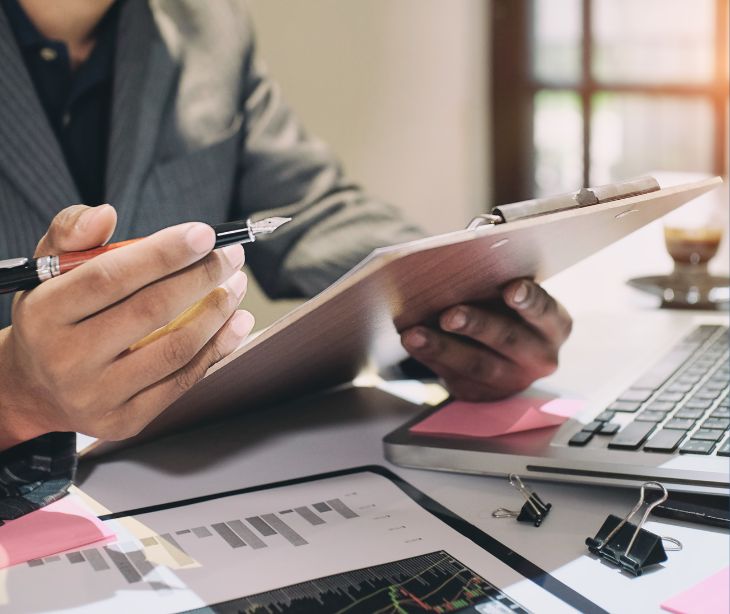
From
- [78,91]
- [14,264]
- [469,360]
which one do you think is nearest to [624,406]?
[469,360]

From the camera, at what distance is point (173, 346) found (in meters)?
0.55

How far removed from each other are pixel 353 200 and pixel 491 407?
0.66 metres

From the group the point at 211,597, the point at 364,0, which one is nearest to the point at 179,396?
the point at 211,597

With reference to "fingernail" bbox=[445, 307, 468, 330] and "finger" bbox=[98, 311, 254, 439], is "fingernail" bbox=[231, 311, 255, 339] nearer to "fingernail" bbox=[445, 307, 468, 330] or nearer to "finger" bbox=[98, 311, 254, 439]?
"finger" bbox=[98, 311, 254, 439]

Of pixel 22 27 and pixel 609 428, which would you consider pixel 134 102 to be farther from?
pixel 609 428

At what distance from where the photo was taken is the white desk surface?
0.50 m

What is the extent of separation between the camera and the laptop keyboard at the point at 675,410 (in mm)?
613

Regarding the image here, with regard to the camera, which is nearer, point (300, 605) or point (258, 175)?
point (300, 605)

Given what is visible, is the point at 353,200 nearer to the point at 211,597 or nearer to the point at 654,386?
the point at 654,386

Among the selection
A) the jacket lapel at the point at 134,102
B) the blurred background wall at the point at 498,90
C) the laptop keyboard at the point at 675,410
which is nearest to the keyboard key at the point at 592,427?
the laptop keyboard at the point at 675,410

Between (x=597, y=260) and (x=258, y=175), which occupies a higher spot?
(x=258, y=175)

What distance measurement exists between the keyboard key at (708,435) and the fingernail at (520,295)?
6.4 inches

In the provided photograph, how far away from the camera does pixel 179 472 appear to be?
2.19 feet

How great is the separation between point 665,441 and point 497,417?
14cm
